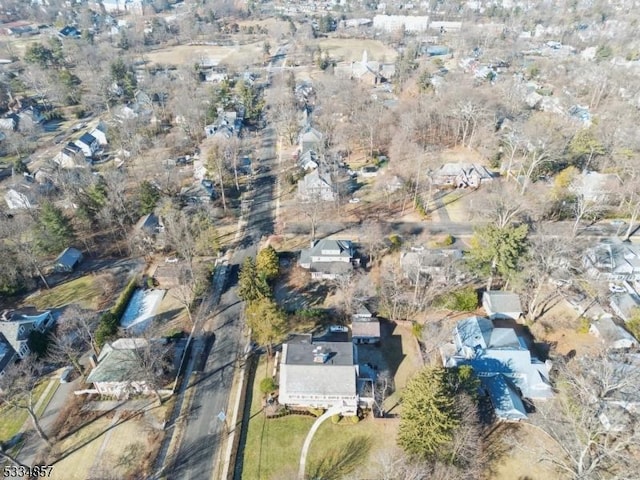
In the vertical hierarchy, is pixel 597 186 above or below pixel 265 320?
below

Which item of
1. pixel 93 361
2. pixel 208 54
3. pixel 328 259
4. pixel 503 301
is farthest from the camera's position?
pixel 208 54

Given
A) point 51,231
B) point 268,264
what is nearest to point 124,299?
point 51,231

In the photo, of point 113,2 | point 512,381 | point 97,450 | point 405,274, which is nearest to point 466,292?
point 405,274

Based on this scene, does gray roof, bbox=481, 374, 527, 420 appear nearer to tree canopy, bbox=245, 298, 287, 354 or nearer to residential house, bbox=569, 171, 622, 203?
tree canopy, bbox=245, 298, 287, 354

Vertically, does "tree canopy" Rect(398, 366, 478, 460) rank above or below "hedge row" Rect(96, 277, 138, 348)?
above

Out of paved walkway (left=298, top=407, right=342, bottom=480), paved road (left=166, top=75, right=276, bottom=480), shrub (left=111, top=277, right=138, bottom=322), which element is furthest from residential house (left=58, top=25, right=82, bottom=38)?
paved walkway (left=298, top=407, right=342, bottom=480)

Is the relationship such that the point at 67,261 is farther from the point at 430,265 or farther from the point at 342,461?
the point at 430,265

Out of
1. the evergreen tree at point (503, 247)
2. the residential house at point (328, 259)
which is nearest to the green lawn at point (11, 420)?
the residential house at point (328, 259)
